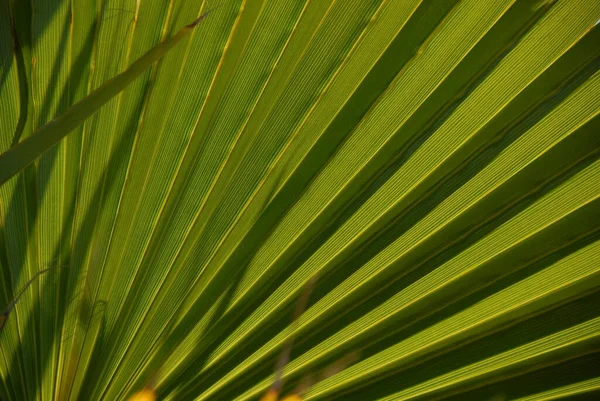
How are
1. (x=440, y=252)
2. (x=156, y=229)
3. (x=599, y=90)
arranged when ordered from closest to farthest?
1. (x=599, y=90)
2. (x=440, y=252)
3. (x=156, y=229)

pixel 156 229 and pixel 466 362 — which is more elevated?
pixel 156 229

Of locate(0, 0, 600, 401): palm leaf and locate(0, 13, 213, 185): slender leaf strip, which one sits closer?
locate(0, 13, 213, 185): slender leaf strip

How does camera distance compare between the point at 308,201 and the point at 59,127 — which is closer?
the point at 59,127

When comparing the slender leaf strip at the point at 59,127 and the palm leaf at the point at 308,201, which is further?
the palm leaf at the point at 308,201

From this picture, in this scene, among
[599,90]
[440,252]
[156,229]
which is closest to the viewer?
[599,90]

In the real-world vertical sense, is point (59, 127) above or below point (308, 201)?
below

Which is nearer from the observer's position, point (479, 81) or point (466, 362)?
point (479, 81)

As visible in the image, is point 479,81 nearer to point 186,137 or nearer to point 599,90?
point 599,90

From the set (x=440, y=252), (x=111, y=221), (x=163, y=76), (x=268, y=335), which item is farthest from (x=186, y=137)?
(x=440, y=252)
